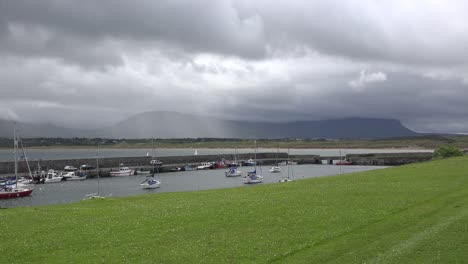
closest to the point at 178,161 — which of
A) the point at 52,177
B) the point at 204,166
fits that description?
the point at 204,166

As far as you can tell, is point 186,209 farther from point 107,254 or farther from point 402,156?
point 402,156

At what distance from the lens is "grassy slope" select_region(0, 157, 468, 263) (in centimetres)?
1450

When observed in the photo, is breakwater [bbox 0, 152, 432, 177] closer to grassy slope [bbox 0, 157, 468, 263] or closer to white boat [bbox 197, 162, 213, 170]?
white boat [bbox 197, 162, 213, 170]

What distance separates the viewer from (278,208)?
2414cm

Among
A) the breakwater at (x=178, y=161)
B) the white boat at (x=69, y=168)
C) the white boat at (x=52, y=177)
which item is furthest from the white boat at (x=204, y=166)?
the white boat at (x=52, y=177)

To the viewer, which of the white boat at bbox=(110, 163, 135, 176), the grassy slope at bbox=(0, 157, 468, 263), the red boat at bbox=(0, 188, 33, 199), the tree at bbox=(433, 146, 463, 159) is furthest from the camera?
the white boat at bbox=(110, 163, 135, 176)

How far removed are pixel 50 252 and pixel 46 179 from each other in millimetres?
112784

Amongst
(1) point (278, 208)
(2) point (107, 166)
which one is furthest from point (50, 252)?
(2) point (107, 166)

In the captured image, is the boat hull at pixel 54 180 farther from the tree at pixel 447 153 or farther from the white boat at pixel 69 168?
the tree at pixel 447 153

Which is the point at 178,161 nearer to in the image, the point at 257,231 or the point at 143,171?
the point at 143,171

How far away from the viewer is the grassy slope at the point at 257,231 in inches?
571

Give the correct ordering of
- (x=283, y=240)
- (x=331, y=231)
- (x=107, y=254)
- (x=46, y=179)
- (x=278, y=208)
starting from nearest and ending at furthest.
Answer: (x=107, y=254) → (x=283, y=240) → (x=331, y=231) → (x=278, y=208) → (x=46, y=179)

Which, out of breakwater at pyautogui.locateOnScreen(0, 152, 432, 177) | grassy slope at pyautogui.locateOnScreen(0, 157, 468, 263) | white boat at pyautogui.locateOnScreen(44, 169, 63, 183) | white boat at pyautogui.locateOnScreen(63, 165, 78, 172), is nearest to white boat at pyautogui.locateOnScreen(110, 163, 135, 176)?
breakwater at pyautogui.locateOnScreen(0, 152, 432, 177)

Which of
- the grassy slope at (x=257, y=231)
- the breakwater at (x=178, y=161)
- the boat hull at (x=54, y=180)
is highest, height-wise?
the grassy slope at (x=257, y=231)
